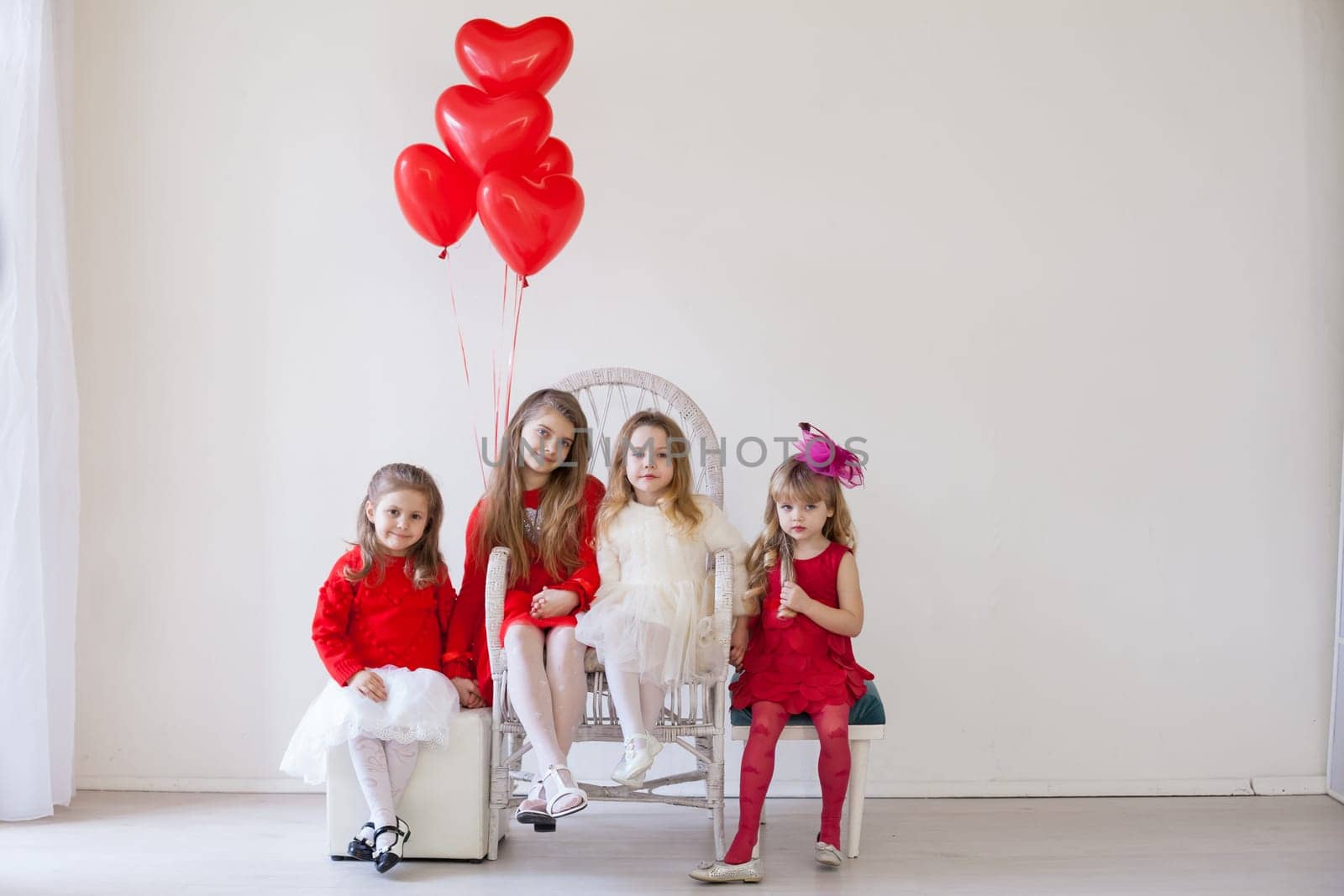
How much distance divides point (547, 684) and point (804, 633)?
531 millimetres

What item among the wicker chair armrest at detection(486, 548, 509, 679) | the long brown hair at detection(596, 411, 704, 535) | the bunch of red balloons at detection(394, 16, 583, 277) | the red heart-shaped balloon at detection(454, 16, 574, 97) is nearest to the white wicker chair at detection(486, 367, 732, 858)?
the wicker chair armrest at detection(486, 548, 509, 679)

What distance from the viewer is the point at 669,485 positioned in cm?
249

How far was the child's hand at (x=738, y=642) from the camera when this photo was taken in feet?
7.93

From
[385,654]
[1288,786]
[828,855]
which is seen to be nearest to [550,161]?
[385,654]

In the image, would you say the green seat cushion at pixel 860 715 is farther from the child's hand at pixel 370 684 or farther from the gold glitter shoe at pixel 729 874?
the child's hand at pixel 370 684

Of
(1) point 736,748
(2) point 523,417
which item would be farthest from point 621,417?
(1) point 736,748

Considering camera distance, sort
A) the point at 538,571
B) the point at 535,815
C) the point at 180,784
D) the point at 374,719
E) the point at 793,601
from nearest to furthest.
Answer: the point at 535,815, the point at 374,719, the point at 793,601, the point at 538,571, the point at 180,784

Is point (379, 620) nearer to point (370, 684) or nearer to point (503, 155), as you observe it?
point (370, 684)

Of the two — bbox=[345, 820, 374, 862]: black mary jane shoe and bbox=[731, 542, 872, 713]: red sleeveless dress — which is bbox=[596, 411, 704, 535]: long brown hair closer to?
bbox=[731, 542, 872, 713]: red sleeveless dress

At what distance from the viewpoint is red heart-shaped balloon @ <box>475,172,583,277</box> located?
2395 millimetres

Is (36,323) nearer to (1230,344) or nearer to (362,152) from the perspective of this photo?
(362,152)

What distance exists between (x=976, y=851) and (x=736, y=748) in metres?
0.68

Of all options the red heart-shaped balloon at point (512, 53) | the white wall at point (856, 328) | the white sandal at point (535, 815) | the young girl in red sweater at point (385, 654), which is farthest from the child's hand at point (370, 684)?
the red heart-shaped balloon at point (512, 53)

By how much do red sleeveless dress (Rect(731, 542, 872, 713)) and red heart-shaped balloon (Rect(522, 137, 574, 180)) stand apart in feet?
3.24
